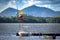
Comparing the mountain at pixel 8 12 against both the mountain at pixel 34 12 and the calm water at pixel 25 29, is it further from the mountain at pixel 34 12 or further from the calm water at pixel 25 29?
the calm water at pixel 25 29

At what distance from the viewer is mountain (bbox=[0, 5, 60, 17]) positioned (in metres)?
2.73

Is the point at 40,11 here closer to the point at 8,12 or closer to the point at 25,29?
the point at 25,29

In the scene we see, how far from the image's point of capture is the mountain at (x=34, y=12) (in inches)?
107

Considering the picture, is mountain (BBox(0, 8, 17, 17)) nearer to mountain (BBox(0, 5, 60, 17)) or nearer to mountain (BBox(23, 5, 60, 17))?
mountain (BBox(0, 5, 60, 17))

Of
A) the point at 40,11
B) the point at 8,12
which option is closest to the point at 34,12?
the point at 40,11

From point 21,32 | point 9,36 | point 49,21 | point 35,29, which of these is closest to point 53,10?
point 49,21

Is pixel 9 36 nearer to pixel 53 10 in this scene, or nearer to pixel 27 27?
pixel 27 27

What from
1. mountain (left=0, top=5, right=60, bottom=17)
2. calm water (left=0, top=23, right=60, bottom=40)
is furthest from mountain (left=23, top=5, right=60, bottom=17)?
calm water (left=0, top=23, right=60, bottom=40)

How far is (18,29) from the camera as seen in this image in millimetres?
2705

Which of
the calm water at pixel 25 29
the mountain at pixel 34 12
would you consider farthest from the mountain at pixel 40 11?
the calm water at pixel 25 29

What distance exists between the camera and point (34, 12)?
2.75m

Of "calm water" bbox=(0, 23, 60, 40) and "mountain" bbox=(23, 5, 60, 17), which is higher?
"mountain" bbox=(23, 5, 60, 17)

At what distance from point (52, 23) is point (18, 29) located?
58 centimetres

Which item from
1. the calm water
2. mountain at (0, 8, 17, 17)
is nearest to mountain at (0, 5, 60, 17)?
mountain at (0, 8, 17, 17)
